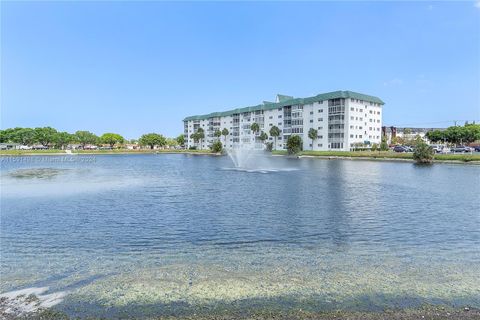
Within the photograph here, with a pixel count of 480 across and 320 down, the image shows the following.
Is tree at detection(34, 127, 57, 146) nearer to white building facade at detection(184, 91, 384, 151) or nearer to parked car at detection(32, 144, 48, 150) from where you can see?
parked car at detection(32, 144, 48, 150)

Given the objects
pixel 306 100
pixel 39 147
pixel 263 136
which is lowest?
pixel 39 147

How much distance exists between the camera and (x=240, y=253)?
13.4 meters

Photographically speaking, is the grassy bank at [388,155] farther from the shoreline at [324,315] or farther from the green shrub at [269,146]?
the shoreline at [324,315]

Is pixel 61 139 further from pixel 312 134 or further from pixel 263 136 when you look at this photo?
pixel 312 134

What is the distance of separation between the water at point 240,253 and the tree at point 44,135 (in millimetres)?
172494

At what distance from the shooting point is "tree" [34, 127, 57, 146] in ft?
573

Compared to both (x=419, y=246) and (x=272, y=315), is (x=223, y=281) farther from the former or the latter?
(x=419, y=246)

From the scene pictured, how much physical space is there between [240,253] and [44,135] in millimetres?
195107

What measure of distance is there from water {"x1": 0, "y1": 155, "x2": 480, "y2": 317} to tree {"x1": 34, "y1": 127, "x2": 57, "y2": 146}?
172494 mm

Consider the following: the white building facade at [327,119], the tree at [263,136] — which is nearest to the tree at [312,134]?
the white building facade at [327,119]

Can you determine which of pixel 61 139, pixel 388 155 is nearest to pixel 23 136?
pixel 61 139

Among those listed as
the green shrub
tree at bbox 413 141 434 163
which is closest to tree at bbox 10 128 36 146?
the green shrub

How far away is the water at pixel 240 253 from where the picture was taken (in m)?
9.23

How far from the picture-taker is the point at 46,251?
13.8 m
